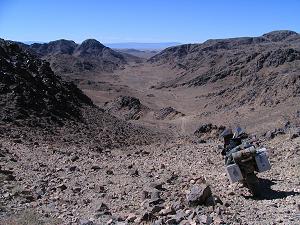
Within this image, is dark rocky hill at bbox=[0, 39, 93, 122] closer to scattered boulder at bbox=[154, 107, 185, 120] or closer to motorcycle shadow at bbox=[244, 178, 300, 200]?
motorcycle shadow at bbox=[244, 178, 300, 200]

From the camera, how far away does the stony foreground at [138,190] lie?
298 inches

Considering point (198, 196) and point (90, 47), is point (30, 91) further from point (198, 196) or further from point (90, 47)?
point (90, 47)

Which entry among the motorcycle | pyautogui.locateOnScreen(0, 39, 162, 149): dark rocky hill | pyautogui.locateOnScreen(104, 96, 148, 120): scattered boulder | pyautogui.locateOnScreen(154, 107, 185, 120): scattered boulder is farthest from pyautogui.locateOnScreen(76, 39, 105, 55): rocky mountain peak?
the motorcycle

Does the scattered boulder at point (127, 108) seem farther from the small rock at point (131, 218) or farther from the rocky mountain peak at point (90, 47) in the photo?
the rocky mountain peak at point (90, 47)

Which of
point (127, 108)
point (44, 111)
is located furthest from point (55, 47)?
point (44, 111)

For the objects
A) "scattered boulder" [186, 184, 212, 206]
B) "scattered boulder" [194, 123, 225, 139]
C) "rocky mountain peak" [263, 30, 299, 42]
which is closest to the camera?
"scattered boulder" [186, 184, 212, 206]

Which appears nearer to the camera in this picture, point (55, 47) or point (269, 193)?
point (269, 193)

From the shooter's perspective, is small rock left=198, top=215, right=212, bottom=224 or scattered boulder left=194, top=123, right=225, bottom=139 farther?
scattered boulder left=194, top=123, right=225, bottom=139

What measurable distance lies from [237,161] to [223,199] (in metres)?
0.76

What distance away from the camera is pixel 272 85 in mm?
44500

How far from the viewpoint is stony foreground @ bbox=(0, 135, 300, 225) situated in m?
7.57

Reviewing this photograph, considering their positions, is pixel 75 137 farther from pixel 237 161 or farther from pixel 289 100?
pixel 289 100

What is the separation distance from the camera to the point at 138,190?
9695 millimetres

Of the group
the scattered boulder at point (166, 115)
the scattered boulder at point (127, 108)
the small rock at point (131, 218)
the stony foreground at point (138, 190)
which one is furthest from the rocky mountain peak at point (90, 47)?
the small rock at point (131, 218)
